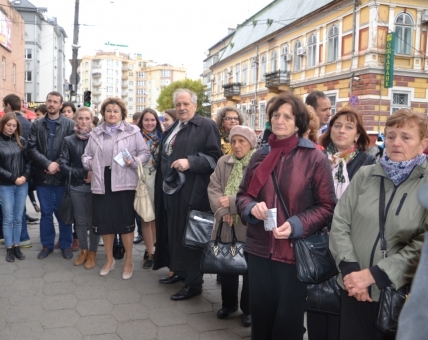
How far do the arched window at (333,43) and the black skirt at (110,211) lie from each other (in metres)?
21.1

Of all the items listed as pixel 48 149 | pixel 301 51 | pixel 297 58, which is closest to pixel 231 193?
pixel 48 149

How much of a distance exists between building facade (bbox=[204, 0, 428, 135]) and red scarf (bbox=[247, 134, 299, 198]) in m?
16.2

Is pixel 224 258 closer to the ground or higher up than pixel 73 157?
closer to the ground

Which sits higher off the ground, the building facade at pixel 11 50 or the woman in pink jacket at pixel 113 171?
the building facade at pixel 11 50

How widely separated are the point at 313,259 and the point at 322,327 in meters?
0.88

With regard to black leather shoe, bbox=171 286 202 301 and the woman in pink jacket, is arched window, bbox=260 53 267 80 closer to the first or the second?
the woman in pink jacket

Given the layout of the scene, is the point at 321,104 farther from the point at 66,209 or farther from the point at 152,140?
the point at 66,209

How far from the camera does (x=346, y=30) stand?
74.2 ft

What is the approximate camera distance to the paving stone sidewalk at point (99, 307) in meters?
3.75

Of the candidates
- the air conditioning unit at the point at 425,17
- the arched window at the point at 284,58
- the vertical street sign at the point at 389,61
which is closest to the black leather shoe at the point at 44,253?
the vertical street sign at the point at 389,61

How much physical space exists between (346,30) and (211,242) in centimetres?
2168

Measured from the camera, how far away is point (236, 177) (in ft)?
12.7

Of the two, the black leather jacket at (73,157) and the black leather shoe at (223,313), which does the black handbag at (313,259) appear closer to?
the black leather shoe at (223,313)

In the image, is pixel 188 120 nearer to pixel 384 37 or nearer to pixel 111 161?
pixel 111 161
